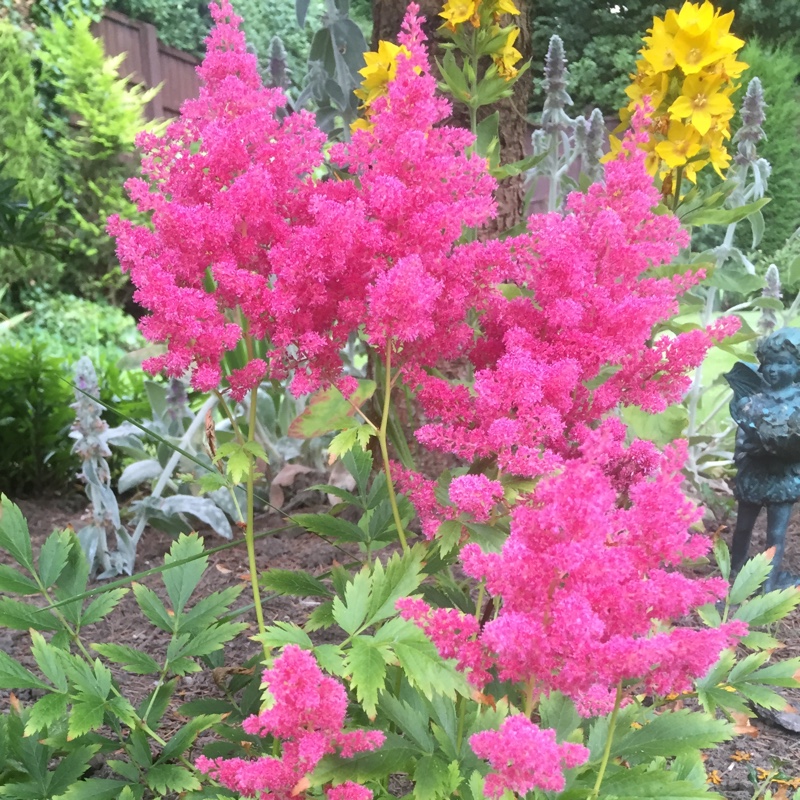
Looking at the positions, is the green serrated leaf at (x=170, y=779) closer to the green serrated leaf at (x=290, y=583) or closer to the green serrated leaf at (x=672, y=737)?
the green serrated leaf at (x=290, y=583)

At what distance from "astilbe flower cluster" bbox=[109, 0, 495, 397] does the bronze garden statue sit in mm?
905

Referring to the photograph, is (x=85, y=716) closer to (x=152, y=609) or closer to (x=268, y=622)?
(x=152, y=609)

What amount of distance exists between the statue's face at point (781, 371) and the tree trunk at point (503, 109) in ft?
1.95

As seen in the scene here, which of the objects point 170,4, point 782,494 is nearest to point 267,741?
point 782,494

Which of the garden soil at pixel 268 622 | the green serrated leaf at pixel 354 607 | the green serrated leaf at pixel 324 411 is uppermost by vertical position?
the green serrated leaf at pixel 324 411

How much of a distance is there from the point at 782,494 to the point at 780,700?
73 cm

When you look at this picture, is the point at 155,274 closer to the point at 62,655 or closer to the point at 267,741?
the point at 62,655

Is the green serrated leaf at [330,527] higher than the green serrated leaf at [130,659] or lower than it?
higher

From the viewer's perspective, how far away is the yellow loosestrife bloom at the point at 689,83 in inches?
45.7

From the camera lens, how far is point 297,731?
1.83ft

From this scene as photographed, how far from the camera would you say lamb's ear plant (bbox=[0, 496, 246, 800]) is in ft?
2.81

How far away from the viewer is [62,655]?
914 millimetres

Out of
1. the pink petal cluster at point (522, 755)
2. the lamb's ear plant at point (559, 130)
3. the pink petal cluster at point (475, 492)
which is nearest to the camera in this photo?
the pink petal cluster at point (522, 755)

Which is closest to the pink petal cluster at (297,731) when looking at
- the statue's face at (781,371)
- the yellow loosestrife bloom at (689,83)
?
the yellow loosestrife bloom at (689,83)
